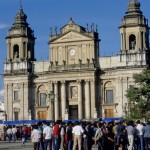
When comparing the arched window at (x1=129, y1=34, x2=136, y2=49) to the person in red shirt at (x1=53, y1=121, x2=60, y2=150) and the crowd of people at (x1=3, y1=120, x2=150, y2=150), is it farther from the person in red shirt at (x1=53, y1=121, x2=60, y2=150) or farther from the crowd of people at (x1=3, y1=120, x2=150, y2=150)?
the person in red shirt at (x1=53, y1=121, x2=60, y2=150)

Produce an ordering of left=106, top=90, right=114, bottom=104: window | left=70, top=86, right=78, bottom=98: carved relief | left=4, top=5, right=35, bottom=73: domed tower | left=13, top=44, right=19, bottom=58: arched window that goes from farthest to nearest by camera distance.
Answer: left=13, top=44, right=19, bottom=58: arched window
left=4, top=5, right=35, bottom=73: domed tower
left=70, top=86, right=78, bottom=98: carved relief
left=106, top=90, right=114, bottom=104: window

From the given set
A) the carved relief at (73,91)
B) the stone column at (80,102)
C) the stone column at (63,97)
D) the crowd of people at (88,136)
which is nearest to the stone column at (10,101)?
the stone column at (63,97)

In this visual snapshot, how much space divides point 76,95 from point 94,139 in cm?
5188

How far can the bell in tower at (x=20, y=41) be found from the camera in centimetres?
8556

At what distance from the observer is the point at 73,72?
8056cm

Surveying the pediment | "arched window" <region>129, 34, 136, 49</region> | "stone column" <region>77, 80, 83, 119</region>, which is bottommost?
"stone column" <region>77, 80, 83, 119</region>

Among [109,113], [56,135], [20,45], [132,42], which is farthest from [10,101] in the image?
[56,135]

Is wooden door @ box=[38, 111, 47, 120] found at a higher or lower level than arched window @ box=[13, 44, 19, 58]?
lower

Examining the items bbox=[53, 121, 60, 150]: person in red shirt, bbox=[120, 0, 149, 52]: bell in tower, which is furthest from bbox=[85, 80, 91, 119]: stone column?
bbox=[53, 121, 60, 150]: person in red shirt

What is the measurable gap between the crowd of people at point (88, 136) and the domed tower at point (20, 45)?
54576 millimetres

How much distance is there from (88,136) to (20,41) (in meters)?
57.2

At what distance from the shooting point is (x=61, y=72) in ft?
266

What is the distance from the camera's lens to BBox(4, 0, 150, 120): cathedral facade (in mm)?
77812

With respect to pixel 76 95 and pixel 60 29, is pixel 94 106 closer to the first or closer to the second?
pixel 76 95
